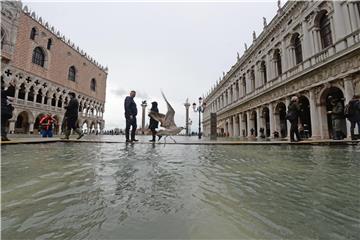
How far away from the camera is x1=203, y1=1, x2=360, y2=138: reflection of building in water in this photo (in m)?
11.7

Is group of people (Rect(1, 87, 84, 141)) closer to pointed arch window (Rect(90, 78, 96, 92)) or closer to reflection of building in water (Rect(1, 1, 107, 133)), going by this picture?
reflection of building in water (Rect(1, 1, 107, 133))

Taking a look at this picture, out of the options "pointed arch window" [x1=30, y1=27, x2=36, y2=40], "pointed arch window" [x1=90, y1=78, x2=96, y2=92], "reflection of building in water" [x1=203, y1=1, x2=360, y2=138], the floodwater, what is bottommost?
the floodwater

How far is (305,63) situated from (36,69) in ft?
127

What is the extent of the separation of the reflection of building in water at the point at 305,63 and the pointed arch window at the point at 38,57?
1379 inches

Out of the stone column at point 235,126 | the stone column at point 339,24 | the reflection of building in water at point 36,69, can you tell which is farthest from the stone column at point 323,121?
the reflection of building in water at point 36,69

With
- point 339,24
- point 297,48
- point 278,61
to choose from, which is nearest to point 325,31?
point 339,24

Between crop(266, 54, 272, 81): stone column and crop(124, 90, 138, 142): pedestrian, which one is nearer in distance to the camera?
crop(124, 90, 138, 142): pedestrian

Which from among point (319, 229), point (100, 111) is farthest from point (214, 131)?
point (100, 111)

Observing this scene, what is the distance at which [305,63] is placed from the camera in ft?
48.5

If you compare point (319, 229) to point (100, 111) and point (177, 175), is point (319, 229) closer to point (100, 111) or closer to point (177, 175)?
point (177, 175)

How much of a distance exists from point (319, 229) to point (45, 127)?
52.9 ft

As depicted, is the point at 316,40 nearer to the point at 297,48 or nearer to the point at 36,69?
the point at 297,48

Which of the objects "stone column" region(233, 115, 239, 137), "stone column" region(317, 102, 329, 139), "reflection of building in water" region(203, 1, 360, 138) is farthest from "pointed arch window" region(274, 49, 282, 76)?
"stone column" region(233, 115, 239, 137)

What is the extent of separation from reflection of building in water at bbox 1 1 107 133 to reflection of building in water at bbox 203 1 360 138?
28.4 meters
